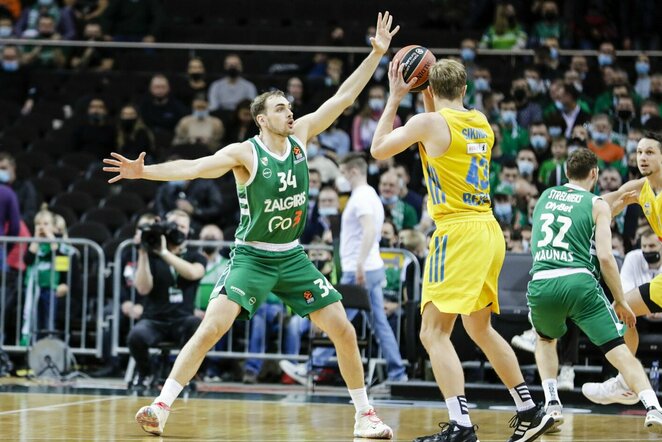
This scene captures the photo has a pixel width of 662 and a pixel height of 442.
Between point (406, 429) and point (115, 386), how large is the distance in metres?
4.46

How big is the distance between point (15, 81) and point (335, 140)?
573 centimetres

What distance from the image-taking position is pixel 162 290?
1188 cm

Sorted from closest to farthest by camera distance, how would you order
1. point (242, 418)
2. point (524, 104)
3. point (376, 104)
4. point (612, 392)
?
point (612, 392) < point (242, 418) < point (524, 104) < point (376, 104)

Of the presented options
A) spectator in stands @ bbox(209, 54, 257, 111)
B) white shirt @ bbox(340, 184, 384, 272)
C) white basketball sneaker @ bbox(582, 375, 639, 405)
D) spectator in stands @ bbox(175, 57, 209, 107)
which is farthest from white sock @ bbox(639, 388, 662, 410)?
spectator in stands @ bbox(175, 57, 209, 107)

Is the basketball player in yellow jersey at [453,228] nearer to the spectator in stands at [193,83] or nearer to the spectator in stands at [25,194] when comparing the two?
the spectator in stands at [25,194]

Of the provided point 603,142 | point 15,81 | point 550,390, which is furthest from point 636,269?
point 15,81

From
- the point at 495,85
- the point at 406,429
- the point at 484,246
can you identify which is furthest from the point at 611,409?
the point at 495,85

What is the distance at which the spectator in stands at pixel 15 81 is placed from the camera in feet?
60.4

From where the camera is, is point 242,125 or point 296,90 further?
point 296,90

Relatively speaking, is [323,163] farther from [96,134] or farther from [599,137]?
[96,134]

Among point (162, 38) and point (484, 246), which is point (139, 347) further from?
point (162, 38)

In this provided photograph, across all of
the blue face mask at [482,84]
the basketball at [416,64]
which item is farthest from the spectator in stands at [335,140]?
the basketball at [416,64]

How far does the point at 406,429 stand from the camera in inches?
332

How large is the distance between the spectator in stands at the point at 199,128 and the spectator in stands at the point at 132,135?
0.37 metres
